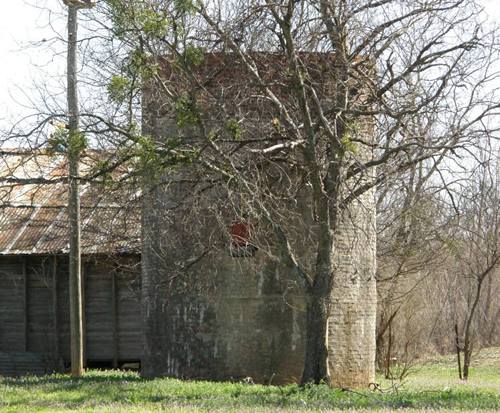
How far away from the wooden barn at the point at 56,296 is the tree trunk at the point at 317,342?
30.5 ft

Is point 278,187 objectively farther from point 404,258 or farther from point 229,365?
point 404,258

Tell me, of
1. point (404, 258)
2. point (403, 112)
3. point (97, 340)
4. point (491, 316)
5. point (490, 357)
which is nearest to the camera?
point (403, 112)

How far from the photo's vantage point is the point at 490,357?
1596 inches

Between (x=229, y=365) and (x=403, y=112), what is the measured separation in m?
6.53

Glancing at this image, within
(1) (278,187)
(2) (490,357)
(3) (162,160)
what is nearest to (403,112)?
(1) (278,187)

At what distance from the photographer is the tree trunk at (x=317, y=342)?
16.4 meters

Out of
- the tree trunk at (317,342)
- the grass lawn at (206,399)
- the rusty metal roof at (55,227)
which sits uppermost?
the rusty metal roof at (55,227)

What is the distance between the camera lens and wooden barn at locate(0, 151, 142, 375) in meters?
25.7

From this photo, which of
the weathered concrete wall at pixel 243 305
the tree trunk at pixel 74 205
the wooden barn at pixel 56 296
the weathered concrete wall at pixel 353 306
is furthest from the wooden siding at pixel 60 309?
the weathered concrete wall at pixel 353 306

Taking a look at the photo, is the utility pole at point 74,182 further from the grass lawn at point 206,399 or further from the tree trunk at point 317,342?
the tree trunk at point 317,342

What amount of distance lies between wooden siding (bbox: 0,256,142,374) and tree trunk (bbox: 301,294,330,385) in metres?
9.88

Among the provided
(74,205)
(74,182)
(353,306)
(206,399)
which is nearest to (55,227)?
(74,205)

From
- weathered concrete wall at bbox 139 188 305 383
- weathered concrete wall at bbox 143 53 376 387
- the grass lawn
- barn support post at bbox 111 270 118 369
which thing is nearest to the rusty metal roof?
barn support post at bbox 111 270 118 369

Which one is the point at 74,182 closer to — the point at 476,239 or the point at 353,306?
the point at 353,306
